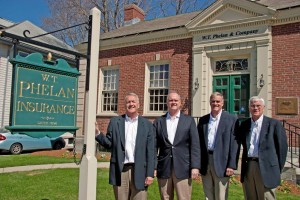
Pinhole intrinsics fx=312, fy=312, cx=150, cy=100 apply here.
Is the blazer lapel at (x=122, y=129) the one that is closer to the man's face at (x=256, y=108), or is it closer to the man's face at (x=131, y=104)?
the man's face at (x=131, y=104)

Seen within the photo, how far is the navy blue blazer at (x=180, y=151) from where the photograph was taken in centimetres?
382

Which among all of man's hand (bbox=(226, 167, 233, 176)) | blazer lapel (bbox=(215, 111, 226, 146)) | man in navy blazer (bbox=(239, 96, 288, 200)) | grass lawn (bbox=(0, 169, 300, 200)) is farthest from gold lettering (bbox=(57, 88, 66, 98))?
grass lawn (bbox=(0, 169, 300, 200))

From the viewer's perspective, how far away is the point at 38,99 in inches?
134

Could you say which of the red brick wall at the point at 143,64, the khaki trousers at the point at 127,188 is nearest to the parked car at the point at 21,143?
the red brick wall at the point at 143,64

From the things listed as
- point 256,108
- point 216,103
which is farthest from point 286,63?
point 216,103

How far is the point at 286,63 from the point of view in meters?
9.22

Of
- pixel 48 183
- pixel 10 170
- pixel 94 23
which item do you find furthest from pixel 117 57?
pixel 94 23

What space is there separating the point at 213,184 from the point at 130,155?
4.07 feet

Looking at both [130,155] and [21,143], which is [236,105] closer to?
[130,155]

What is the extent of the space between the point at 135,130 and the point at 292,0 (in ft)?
28.7

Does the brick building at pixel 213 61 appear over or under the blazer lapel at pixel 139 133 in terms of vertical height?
over

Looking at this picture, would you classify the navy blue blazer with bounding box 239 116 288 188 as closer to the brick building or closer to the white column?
the white column

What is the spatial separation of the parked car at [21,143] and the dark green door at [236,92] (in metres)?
7.64

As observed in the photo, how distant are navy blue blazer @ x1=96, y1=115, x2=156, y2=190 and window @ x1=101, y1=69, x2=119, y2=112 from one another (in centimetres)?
911
